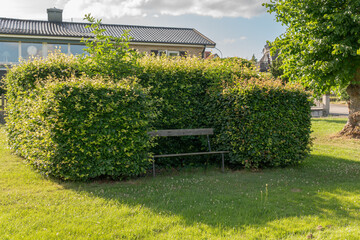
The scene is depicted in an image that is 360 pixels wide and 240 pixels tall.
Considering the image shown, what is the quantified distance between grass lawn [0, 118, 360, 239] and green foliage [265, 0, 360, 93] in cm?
553

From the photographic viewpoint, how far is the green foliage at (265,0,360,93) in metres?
10.9

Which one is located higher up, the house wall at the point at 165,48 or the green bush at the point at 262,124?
the house wall at the point at 165,48

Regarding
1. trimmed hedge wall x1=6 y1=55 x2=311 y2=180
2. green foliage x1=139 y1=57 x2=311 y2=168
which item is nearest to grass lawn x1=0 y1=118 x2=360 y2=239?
trimmed hedge wall x1=6 y1=55 x2=311 y2=180

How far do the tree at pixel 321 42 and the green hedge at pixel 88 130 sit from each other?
789 centimetres

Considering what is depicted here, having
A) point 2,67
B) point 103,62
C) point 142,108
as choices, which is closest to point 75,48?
point 2,67

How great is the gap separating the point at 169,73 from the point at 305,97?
353cm

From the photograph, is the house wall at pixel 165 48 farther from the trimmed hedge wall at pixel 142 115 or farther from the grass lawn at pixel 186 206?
the grass lawn at pixel 186 206

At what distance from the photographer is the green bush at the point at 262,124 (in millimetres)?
7461

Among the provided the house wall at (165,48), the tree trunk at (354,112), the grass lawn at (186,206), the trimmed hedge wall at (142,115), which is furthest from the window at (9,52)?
the tree trunk at (354,112)

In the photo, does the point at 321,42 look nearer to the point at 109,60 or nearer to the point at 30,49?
the point at 109,60

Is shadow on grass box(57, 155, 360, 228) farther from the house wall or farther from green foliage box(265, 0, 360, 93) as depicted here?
the house wall

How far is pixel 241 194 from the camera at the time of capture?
5.68 meters

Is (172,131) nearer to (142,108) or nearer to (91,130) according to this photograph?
(142,108)

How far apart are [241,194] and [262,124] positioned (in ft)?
7.68
